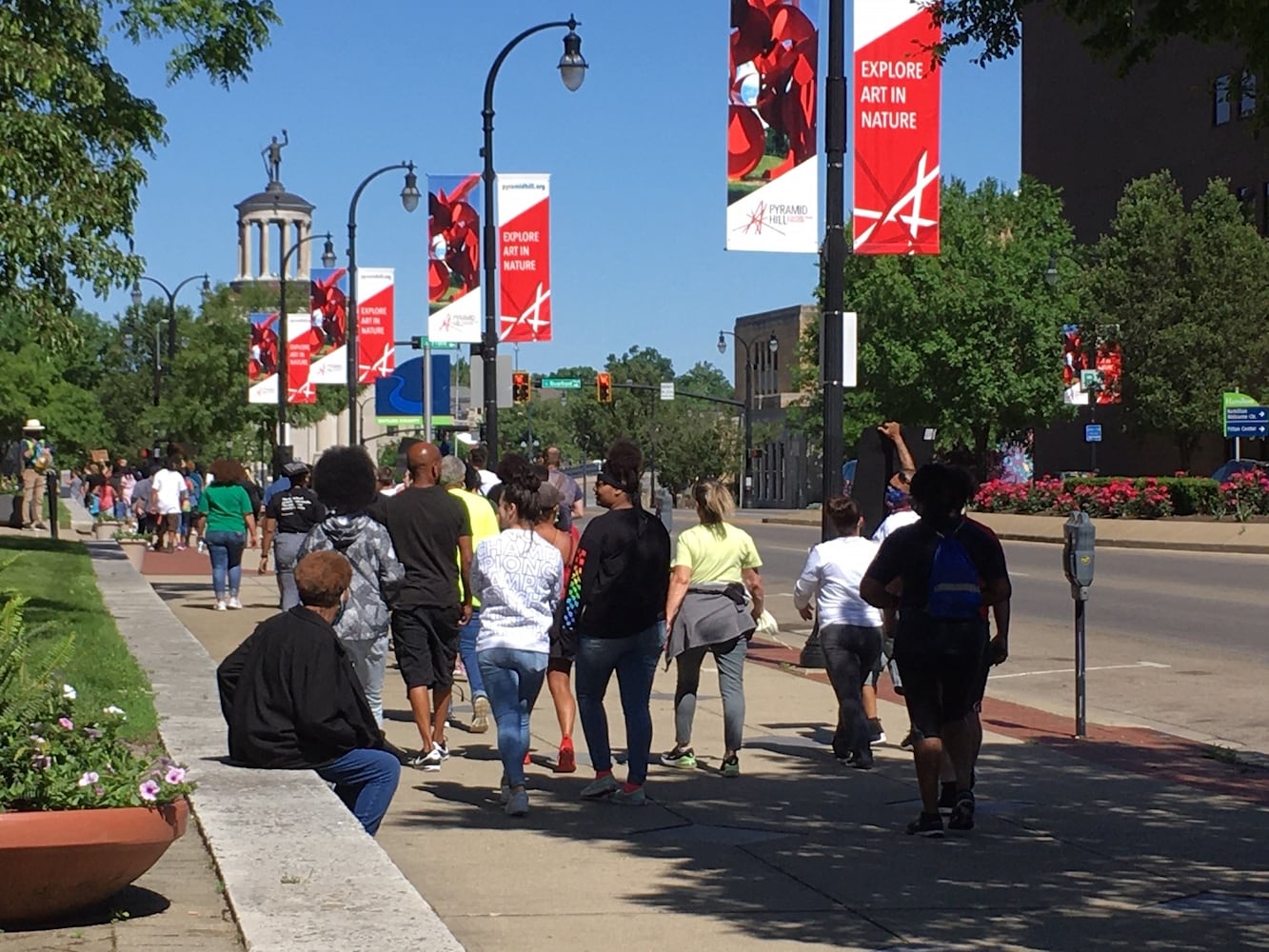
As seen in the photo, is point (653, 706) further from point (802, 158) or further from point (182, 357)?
point (182, 357)

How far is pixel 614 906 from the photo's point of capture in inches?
296

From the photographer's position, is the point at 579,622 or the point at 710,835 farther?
the point at 579,622

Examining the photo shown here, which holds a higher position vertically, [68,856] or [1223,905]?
[68,856]

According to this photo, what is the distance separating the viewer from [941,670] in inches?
354

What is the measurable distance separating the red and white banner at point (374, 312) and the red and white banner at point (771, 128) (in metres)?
21.9

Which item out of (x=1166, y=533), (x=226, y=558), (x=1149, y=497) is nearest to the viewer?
(x=226, y=558)

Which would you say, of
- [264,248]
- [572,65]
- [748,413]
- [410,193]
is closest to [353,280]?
[410,193]

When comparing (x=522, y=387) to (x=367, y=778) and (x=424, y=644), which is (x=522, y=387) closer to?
(x=424, y=644)

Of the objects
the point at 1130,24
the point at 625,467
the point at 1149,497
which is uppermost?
the point at 1130,24

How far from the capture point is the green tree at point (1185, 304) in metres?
55.2

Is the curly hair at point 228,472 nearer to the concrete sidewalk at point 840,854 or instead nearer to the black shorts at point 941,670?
the concrete sidewalk at point 840,854

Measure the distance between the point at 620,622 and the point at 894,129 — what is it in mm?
8010

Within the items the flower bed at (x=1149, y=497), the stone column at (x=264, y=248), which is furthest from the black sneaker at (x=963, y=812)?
the stone column at (x=264, y=248)

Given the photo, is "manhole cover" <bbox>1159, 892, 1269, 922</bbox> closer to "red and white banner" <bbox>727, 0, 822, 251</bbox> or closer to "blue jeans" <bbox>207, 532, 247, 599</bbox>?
"red and white banner" <bbox>727, 0, 822, 251</bbox>
